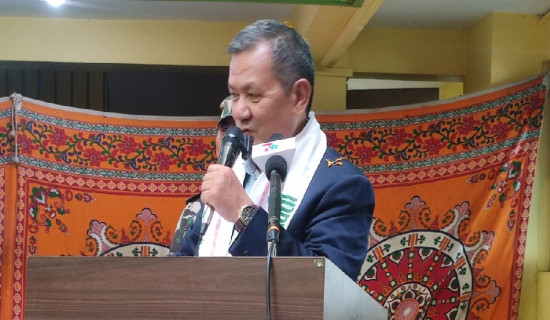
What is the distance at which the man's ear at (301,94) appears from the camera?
179 centimetres

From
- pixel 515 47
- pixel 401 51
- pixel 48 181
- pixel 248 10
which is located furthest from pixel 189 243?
pixel 401 51

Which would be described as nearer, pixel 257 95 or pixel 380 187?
pixel 257 95

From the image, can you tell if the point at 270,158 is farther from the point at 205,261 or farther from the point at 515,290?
the point at 515,290

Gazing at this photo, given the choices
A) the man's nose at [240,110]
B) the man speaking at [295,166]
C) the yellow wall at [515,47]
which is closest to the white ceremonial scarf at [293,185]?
the man speaking at [295,166]

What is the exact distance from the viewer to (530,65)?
454cm

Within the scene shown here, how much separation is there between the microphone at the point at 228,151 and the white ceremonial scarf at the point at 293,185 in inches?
8.6

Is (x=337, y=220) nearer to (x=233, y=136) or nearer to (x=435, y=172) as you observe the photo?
(x=233, y=136)

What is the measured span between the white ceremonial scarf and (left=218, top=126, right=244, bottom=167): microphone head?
0.73 feet

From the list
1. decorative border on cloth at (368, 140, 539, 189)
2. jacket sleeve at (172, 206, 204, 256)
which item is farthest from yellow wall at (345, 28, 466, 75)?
jacket sleeve at (172, 206, 204, 256)

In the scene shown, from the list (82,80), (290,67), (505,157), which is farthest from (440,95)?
(290,67)

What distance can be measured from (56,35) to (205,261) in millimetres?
3873

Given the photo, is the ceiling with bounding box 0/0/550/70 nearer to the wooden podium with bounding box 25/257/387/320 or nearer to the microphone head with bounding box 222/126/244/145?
the microphone head with bounding box 222/126/244/145

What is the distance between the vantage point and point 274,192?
1377 mm

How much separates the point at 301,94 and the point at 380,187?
2.55 m
